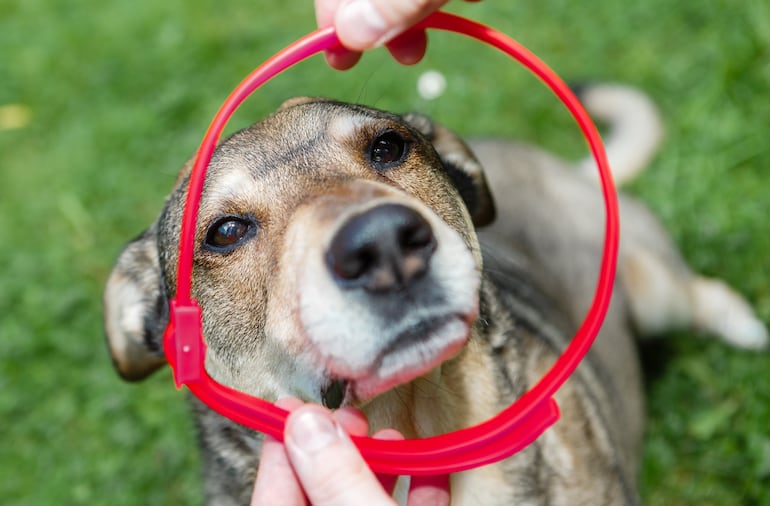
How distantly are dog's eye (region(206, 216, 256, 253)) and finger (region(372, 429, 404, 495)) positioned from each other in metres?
0.77

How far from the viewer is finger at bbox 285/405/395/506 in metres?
1.93

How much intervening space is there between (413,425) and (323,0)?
141 cm

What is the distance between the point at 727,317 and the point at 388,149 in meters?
2.76

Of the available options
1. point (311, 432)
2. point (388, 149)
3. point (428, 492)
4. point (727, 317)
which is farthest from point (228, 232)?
point (727, 317)

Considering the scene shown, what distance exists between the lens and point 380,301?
6.46 ft

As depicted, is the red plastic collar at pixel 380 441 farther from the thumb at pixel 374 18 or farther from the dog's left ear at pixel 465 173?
the dog's left ear at pixel 465 173

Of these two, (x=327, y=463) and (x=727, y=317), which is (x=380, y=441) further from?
(x=727, y=317)

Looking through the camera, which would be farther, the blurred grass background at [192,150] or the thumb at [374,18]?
the blurred grass background at [192,150]

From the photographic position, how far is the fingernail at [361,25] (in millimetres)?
2254

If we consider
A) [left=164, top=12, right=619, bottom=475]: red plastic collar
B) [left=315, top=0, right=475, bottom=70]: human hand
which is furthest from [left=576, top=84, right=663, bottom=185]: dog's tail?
[left=315, top=0, right=475, bottom=70]: human hand

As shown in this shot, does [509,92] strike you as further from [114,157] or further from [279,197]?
[279,197]

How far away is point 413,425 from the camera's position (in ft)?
8.59

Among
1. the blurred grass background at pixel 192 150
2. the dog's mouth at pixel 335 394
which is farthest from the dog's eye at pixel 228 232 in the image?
the blurred grass background at pixel 192 150

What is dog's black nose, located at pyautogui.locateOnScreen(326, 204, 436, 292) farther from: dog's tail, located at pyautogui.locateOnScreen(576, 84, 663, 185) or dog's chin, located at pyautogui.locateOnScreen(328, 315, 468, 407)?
dog's tail, located at pyautogui.locateOnScreen(576, 84, 663, 185)
